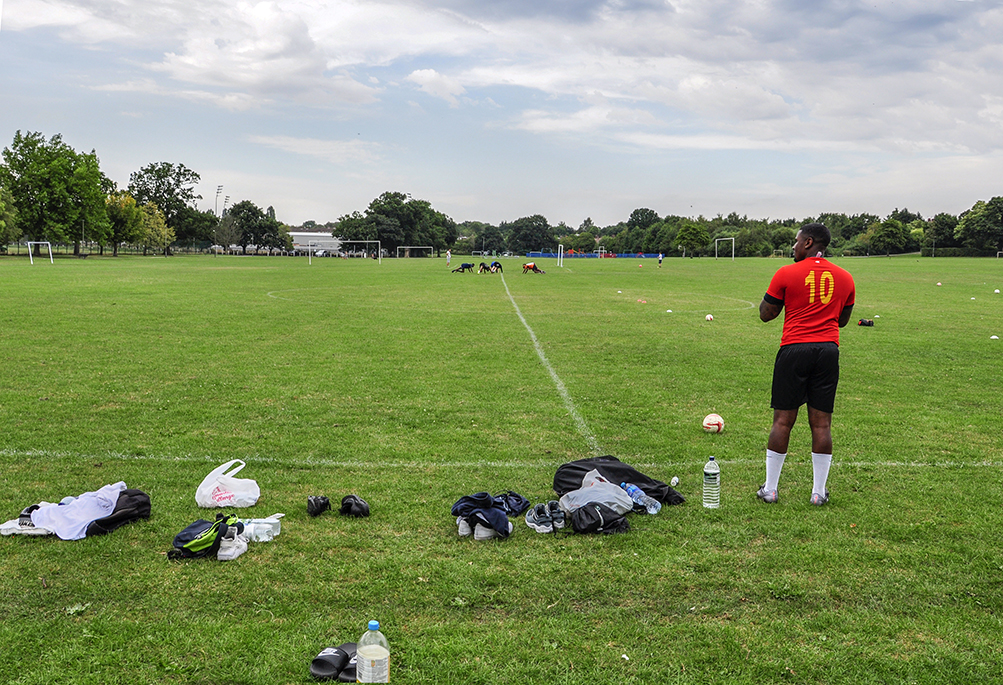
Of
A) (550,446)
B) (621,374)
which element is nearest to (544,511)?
(550,446)

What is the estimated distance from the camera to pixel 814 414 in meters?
6.44

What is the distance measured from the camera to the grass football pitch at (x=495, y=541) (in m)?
4.02

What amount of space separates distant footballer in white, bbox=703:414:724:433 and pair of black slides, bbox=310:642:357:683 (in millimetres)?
5956

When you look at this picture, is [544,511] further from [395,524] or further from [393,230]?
[393,230]

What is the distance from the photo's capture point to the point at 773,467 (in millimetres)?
6457

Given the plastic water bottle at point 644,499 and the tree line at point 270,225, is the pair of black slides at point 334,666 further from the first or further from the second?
the tree line at point 270,225

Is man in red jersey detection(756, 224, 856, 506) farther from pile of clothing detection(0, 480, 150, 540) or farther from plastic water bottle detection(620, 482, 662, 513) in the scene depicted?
pile of clothing detection(0, 480, 150, 540)

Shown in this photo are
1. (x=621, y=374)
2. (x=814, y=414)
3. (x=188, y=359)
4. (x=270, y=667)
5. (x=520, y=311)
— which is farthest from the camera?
(x=520, y=311)

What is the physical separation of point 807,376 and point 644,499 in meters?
1.83

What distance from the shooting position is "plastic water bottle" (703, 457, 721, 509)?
20.3 feet

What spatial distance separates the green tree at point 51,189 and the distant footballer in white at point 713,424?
87.5 metres

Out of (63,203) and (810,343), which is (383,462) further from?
(63,203)

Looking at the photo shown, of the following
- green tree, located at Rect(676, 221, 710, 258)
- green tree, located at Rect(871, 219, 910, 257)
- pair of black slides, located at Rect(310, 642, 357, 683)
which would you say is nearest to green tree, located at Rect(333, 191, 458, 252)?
green tree, located at Rect(676, 221, 710, 258)

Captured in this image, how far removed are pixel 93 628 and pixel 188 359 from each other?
10122 mm
